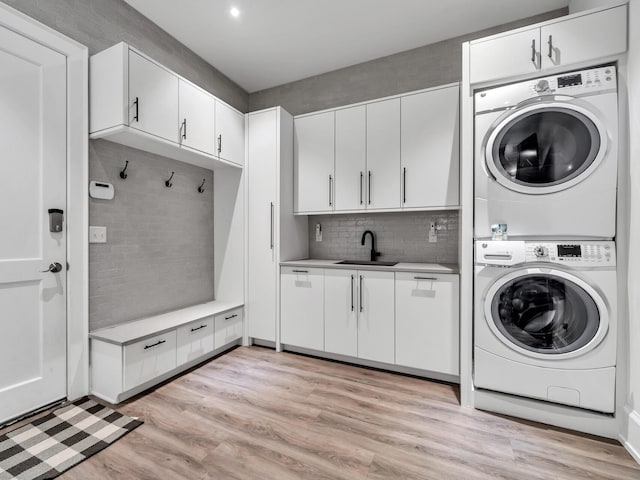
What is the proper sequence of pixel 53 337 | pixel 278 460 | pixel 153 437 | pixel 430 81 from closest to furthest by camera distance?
pixel 278 460
pixel 153 437
pixel 53 337
pixel 430 81

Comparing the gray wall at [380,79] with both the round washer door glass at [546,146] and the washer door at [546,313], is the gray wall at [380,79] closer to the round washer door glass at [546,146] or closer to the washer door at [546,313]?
the round washer door glass at [546,146]

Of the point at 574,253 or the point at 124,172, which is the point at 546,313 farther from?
the point at 124,172

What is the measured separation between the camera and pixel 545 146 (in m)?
1.80

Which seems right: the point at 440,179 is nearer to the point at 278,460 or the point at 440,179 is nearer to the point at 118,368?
the point at 278,460

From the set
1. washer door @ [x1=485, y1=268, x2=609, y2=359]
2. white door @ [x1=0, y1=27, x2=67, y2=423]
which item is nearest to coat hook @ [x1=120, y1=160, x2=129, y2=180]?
white door @ [x1=0, y1=27, x2=67, y2=423]

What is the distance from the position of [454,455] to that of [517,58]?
2321 mm

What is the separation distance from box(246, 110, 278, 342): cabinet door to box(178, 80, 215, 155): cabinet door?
0.46 m

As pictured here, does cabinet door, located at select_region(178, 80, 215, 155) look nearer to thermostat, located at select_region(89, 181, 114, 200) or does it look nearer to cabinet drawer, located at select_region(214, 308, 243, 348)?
thermostat, located at select_region(89, 181, 114, 200)

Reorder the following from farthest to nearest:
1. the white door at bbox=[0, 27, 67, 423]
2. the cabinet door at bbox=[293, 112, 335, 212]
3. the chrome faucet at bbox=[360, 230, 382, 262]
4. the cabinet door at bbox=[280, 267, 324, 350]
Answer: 1. the chrome faucet at bbox=[360, 230, 382, 262]
2. the cabinet door at bbox=[293, 112, 335, 212]
3. the cabinet door at bbox=[280, 267, 324, 350]
4. the white door at bbox=[0, 27, 67, 423]

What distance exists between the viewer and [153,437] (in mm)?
1683

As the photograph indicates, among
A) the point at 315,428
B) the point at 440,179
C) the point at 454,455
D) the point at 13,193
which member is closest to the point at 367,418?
the point at 315,428

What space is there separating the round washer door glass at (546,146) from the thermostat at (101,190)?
108 inches

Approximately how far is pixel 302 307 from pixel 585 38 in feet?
8.84

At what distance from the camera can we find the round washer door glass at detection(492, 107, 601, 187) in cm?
172
